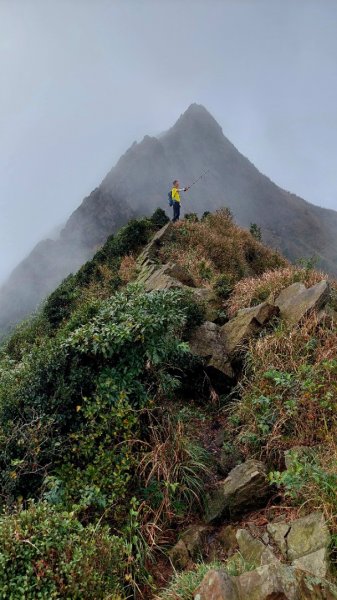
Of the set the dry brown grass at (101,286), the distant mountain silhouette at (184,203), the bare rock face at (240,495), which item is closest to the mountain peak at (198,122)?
the distant mountain silhouette at (184,203)

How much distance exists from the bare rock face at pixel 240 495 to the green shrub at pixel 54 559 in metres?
1.36

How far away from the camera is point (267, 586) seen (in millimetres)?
3189

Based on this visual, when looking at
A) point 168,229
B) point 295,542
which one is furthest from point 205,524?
point 168,229

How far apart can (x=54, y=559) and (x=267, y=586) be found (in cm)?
195

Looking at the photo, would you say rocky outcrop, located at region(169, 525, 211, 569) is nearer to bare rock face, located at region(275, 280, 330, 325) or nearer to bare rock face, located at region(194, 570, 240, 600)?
bare rock face, located at region(194, 570, 240, 600)

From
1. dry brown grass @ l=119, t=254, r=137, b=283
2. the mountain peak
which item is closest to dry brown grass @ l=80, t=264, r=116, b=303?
dry brown grass @ l=119, t=254, r=137, b=283

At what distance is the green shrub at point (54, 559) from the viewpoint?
384cm

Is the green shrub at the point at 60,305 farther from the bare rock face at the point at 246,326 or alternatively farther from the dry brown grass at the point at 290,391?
the dry brown grass at the point at 290,391

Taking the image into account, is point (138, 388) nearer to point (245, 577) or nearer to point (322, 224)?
point (245, 577)

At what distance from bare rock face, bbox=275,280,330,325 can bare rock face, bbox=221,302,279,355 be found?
0.87 ft

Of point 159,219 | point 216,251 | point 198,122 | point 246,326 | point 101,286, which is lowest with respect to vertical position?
point 101,286

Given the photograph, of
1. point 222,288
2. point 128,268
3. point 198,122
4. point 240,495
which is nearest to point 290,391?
point 240,495

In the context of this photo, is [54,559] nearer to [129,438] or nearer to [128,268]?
[129,438]

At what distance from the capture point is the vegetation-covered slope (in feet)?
13.8
